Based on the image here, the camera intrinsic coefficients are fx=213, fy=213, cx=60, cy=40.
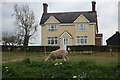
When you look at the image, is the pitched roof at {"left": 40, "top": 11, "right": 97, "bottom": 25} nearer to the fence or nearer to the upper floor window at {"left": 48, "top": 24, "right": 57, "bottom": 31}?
the upper floor window at {"left": 48, "top": 24, "right": 57, "bottom": 31}

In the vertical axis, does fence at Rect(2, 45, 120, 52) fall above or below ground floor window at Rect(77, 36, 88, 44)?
below

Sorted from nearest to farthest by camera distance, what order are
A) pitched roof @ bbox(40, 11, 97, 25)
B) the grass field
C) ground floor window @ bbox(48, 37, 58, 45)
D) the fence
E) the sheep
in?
the sheep → the grass field → the fence → pitched roof @ bbox(40, 11, 97, 25) → ground floor window @ bbox(48, 37, 58, 45)

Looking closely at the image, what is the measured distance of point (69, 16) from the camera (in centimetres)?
4303

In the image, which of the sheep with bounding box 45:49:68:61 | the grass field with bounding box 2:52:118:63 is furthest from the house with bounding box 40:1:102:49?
the sheep with bounding box 45:49:68:61

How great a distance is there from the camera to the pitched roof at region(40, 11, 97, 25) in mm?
41094

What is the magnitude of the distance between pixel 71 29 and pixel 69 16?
3.32 metres

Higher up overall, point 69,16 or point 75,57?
point 69,16

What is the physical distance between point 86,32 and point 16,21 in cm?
1480

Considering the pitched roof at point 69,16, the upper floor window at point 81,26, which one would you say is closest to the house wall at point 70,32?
the upper floor window at point 81,26

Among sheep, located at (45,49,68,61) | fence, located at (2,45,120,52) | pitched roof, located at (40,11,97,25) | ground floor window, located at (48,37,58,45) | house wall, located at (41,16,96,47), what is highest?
pitched roof, located at (40,11,97,25)

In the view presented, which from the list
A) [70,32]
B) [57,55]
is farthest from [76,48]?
[57,55]

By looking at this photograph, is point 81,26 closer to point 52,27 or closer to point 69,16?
point 69,16

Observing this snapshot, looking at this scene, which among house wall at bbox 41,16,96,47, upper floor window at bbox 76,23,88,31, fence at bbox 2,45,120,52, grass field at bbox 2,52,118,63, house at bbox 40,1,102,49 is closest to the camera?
grass field at bbox 2,52,118,63

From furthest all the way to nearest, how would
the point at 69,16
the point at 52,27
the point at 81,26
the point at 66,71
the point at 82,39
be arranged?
the point at 69,16 < the point at 52,27 < the point at 81,26 < the point at 82,39 < the point at 66,71
